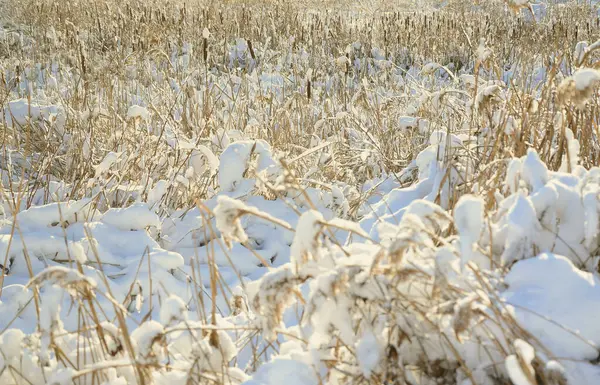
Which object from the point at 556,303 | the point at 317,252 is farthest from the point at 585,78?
the point at 317,252

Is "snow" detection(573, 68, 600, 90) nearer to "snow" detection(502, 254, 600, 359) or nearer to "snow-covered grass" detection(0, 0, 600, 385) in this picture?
"snow-covered grass" detection(0, 0, 600, 385)

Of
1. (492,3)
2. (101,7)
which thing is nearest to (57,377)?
(101,7)

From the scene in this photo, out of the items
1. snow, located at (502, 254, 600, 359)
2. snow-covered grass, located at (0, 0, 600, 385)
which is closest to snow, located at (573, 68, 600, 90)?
snow-covered grass, located at (0, 0, 600, 385)

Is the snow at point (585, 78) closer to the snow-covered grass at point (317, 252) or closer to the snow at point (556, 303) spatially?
the snow-covered grass at point (317, 252)

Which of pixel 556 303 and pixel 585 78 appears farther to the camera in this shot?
pixel 585 78

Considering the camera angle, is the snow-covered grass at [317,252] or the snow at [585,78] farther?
the snow at [585,78]

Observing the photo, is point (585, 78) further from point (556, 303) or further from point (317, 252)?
point (317, 252)

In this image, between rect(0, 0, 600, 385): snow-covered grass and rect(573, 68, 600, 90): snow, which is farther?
rect(573, 68, 600, 90): snow

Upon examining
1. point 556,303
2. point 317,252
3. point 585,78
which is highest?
point 585,78

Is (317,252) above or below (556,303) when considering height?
above

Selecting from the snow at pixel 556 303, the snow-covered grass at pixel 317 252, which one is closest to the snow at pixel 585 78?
the snow-covered grass at pixel 317 252

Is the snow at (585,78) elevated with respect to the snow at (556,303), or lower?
elevated

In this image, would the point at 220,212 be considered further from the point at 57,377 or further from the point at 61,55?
the point at 61,55

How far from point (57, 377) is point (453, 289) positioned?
2.29 feet
